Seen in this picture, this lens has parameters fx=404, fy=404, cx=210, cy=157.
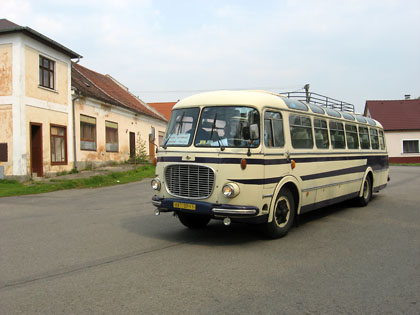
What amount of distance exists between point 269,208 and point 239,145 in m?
1.21

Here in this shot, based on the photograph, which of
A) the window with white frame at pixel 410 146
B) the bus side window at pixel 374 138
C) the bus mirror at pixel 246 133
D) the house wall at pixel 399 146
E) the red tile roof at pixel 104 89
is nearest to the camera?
the bus mirror at pixel 246 133

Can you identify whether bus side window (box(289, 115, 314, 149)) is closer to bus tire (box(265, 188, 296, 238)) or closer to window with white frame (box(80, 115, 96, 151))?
bus tire (box(265, 188, 296, 238))

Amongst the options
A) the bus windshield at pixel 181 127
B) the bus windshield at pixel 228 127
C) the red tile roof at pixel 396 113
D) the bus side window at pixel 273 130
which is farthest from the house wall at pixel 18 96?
the red tile roof at pixel 396 113

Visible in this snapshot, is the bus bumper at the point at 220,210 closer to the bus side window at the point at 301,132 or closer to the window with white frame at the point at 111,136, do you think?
the bus side window at the point at 301,132

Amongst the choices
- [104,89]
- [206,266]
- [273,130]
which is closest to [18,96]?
[104,89]

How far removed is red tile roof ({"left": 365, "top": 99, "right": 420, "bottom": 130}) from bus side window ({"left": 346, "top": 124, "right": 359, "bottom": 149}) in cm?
3778

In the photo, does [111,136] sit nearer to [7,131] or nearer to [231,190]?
[7,131]

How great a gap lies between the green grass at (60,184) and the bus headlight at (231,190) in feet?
37.4

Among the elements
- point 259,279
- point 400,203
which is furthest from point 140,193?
point 259,279

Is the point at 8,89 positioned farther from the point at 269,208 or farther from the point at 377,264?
the point at 377,264

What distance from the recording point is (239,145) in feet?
22.1

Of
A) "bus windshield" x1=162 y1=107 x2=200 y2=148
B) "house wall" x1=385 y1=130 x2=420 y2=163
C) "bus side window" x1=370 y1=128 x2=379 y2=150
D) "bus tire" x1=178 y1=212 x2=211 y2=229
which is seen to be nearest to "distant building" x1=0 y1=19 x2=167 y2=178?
"bus side window" x1=370 y1=128 x2=379 y2=150

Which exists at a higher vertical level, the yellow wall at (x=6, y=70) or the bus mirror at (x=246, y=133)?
Answer: the yellow wall at (x=6, y=70)

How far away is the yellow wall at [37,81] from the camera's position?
1888cm
